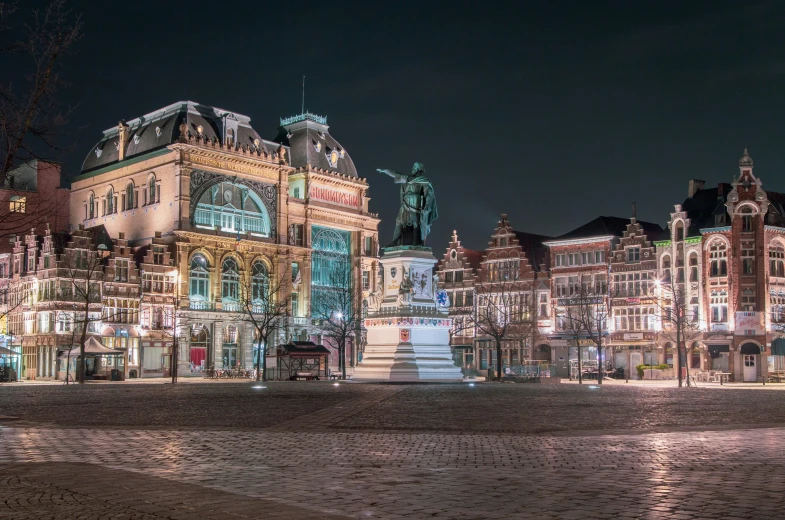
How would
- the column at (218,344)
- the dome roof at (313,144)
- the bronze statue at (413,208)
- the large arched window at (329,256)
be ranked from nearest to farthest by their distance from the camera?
the bronze statue at (413,208)
the column at (218,344)
the large arched window at (329,256)
the dome roof at (313,144)

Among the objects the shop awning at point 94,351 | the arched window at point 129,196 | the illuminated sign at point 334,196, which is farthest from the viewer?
the illuminated sign at point 334,196

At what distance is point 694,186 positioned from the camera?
7969cm

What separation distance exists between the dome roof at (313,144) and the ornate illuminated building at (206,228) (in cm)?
21

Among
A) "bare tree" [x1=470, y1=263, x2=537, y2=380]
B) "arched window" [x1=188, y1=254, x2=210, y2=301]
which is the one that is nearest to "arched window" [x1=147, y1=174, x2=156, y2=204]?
"arched window" [x1=188, y1=254, x2=210, y2=301]

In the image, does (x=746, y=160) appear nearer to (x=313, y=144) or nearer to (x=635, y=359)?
(x=635, y=359)

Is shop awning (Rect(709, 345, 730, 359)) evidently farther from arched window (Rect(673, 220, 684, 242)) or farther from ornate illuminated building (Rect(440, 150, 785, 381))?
arched window (Rect(673, 220, 684, 242))

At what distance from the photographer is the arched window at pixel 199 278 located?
277 feet

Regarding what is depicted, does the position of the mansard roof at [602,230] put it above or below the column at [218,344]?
above

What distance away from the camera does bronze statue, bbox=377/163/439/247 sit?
145 ft

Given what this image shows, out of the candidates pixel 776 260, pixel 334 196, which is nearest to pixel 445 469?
pixel 776 260

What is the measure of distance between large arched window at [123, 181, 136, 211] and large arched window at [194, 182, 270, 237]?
795cm

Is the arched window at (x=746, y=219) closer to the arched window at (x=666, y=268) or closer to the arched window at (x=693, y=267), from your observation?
the arched window at (x=693, y=267)

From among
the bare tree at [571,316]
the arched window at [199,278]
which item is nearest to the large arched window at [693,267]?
the bare tree at [571,316]

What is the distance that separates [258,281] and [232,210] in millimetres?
7040
